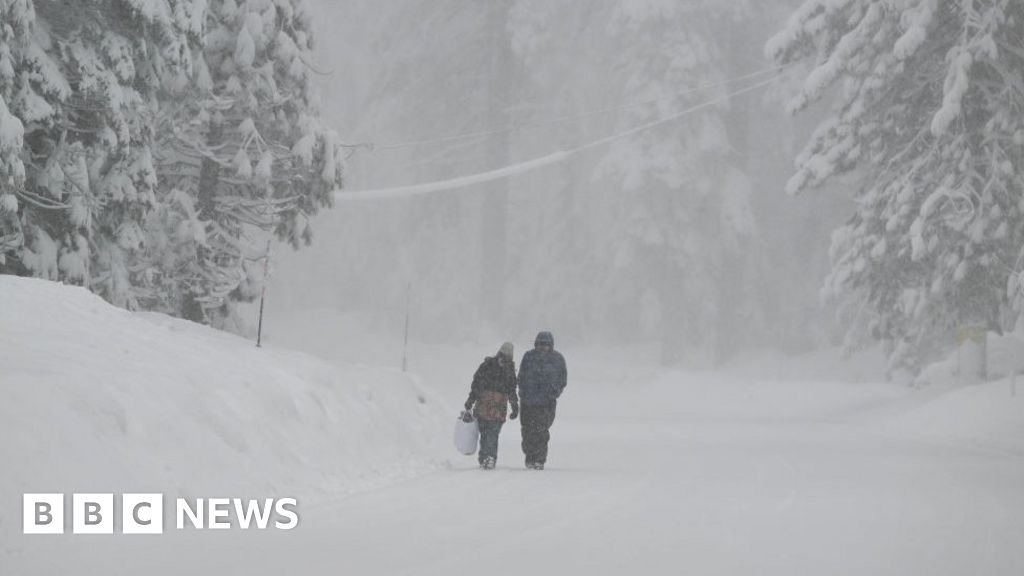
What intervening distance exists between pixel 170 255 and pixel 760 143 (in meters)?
34.7

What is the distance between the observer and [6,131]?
13.0 m

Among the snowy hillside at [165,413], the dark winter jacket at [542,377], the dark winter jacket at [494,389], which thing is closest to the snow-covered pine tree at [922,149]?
the dark winter jacket at [542,377]

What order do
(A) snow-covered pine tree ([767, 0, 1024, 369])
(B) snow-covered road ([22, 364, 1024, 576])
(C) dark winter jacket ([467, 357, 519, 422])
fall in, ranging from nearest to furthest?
(B) snow-covered road ([22, 364, 1024, 576])
(C) dark winter jacket ([467, 357, 519, 422])
(A) snow-covered pine tree ([767, 0, 1024, 369])

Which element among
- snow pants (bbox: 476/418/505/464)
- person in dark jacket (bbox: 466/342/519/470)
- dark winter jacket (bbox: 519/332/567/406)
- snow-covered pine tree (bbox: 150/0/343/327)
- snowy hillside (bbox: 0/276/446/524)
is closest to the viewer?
snowy hillside (bbox: 0/276/446/524)

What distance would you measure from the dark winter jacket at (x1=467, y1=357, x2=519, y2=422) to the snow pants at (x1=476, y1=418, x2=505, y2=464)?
0.42 feet

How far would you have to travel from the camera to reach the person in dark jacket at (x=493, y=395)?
14273mm

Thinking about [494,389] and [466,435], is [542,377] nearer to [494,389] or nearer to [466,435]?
[494,389]

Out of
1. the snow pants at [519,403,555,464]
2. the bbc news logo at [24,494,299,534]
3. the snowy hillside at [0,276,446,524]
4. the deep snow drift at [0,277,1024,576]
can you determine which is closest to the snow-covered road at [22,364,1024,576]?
the deep snow drift at [0,277,1024,576]

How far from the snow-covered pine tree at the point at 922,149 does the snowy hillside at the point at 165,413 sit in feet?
43.4

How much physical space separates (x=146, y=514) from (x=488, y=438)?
257 inches

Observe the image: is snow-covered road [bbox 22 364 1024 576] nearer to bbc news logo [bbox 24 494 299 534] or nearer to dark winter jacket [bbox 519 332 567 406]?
bbc news logo [bbox 24 494 299 534]

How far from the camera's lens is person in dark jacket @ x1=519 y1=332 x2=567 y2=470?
572 inches

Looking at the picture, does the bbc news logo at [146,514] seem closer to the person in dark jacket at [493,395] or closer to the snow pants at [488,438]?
the snow pants at [488,438]

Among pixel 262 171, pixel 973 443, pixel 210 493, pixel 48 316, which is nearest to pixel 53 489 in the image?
pixel 210 493
